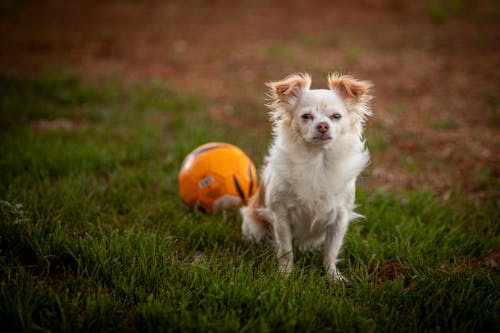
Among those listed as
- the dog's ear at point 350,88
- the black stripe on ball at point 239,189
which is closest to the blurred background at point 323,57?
the black stripe on ball at point 239,189

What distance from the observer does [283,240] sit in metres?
2.75

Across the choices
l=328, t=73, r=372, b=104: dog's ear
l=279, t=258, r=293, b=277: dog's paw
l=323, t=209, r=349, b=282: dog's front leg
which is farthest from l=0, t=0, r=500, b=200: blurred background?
l=279, t=258, r=293, b=277: dog's paw

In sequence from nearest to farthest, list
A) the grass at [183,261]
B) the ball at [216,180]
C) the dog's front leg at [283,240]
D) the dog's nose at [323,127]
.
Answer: the grass at [183,261]
the dog's nose at [323,127]
the dog's front leg at [283,240]
the ball at [216,180]

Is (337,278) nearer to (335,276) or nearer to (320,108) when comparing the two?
(335,276)

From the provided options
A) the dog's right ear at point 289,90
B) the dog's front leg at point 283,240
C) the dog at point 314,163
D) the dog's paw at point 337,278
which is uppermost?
the dog's right ear at point 289,90

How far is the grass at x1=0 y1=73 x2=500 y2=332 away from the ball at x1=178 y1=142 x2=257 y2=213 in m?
0.16

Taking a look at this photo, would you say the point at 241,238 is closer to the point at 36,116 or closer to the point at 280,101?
the point at 280,101

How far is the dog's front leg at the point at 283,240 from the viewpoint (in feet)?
8.89

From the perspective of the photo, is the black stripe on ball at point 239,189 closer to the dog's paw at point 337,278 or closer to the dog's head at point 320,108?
the dog's head at point 320,108

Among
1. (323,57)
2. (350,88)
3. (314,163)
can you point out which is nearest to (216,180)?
(314,163)

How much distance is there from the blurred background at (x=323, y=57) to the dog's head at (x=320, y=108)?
61.8 inches

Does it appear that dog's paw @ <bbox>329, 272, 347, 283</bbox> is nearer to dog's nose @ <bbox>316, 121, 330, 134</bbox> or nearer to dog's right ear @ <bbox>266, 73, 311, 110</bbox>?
dog's nose @ <bbox>316, 121, 330, 134</bbox>

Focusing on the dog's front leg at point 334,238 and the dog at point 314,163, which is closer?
the dog at point 314,163

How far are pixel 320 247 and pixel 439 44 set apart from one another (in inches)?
285
